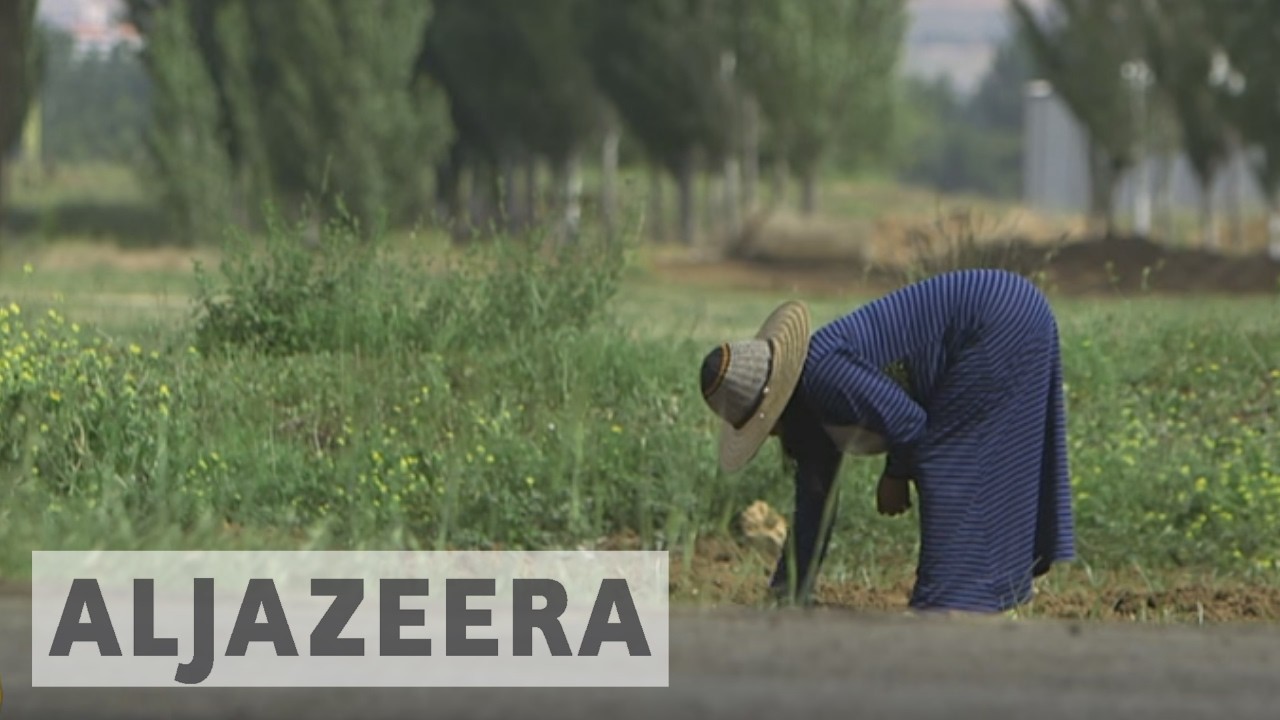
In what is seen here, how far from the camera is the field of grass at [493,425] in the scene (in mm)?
11172

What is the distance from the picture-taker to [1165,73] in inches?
1991

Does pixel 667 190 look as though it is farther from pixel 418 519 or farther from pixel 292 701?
pixel 292 701

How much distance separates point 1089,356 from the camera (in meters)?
15.1

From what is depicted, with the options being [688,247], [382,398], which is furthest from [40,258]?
[382,398]

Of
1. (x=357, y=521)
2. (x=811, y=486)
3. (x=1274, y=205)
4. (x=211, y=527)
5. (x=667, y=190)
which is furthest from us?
(x=667, y=190)

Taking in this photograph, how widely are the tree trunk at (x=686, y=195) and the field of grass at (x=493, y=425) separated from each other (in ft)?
129

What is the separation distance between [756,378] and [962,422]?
2.54ft

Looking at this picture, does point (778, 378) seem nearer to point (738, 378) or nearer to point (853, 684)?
point (738, 378)

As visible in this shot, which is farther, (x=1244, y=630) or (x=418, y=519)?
(x=418, y=519)

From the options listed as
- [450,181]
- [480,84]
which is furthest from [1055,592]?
[450,181]

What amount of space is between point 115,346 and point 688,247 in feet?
146

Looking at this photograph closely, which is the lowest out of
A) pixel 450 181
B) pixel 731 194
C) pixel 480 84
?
pixel 450 181

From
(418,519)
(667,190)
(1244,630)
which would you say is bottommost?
(667,190)

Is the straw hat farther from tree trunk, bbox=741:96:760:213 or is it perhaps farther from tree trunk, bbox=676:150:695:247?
tree trunk, bbox=676:150:695:247
